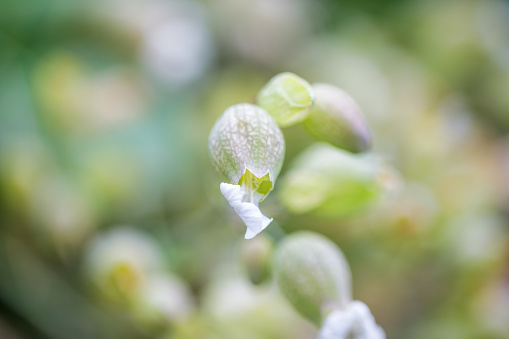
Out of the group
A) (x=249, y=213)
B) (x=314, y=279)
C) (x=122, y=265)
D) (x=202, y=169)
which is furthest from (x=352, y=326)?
(x=202, y=169)

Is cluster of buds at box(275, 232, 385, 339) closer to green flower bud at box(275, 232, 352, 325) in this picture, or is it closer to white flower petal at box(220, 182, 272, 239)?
green flower bud at box(275, 232, 352, 325)

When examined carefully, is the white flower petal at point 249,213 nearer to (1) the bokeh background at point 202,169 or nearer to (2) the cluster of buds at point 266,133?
(2) the cluster of buds at point 266,133

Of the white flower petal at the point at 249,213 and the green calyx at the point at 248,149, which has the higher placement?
the green calyx at the point at 248,149

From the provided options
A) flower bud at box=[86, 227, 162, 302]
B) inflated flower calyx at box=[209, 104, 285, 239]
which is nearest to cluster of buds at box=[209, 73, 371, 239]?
inflated flower calyx at box=[209, 104, 285, 239]

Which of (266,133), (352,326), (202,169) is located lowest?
(352,326)

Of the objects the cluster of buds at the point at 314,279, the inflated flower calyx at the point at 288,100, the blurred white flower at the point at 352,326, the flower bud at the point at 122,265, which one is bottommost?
the blurred white flower at the point at 352,326

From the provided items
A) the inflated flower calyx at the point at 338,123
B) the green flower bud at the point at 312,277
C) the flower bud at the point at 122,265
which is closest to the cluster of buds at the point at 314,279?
the green flower bud at the point at 312,277

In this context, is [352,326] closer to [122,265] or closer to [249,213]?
[249,213]
